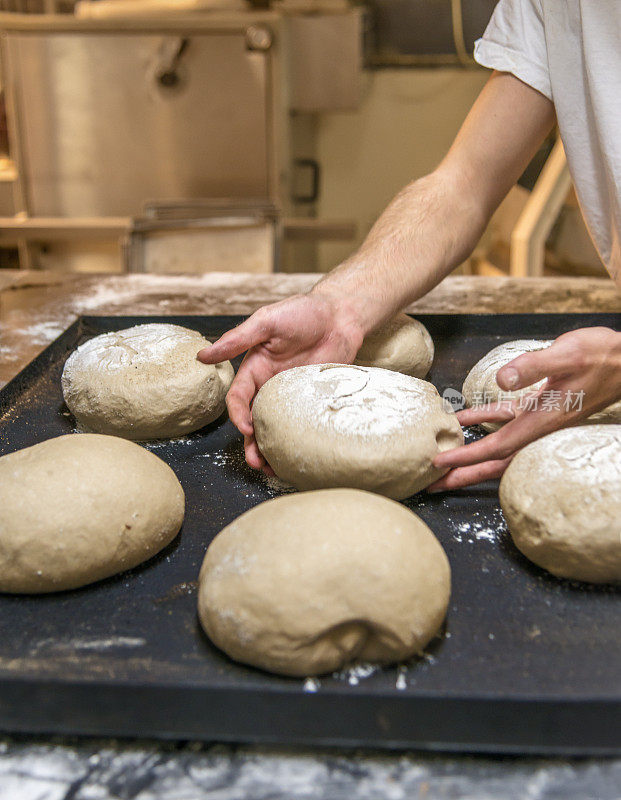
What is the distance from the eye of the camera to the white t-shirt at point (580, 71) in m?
1.57

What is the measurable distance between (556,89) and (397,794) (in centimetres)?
152

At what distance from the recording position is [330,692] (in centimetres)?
75

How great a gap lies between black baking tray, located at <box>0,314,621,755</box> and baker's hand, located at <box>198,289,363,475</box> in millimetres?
245

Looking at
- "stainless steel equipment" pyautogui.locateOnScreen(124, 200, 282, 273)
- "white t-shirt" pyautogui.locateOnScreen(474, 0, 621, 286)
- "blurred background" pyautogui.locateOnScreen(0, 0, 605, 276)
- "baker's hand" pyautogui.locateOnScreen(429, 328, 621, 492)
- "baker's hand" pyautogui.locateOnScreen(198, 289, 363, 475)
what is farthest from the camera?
"blurred background" pyautogui.locateOnScreen(0, 0, 605, 276)

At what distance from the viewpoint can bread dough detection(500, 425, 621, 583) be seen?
97cm

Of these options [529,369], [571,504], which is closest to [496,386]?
[529,369]

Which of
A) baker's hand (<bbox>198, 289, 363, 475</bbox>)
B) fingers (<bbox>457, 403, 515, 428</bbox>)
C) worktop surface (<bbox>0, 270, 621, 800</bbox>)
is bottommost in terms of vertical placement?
worktop surface (<bbox>0, 270, 621, 800</bbox>)

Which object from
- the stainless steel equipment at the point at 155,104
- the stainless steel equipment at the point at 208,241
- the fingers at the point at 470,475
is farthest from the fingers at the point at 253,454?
the stainless steel equipment at the point at 155,104

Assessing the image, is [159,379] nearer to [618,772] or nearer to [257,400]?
[257,400]

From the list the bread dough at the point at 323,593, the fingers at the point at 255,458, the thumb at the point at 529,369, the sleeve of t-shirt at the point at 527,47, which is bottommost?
the fingers at the point at 255,458

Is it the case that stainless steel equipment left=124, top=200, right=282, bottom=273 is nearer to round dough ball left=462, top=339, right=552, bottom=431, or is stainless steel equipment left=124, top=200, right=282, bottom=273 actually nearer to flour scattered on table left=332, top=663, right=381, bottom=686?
round dough ball left=462, top=339, right=552, bottom=431

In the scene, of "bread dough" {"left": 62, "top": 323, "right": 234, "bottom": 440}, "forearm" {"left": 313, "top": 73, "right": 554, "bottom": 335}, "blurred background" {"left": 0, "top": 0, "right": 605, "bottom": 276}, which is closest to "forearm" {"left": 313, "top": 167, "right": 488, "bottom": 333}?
"forearm" {"left": 313, "top": 73, "right": 554, "bottom": 335}

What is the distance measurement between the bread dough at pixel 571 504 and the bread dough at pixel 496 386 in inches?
12.2

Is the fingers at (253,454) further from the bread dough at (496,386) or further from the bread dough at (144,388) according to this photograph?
the bread dough at (496,386)
